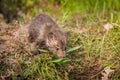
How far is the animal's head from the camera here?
6465 millimetres

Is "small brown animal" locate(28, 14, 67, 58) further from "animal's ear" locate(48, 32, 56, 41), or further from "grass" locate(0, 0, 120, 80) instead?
"grass" locate(0, 0, 120, 80)

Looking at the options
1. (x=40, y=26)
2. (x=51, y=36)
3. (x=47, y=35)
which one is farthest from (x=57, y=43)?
(x=40, y=26)

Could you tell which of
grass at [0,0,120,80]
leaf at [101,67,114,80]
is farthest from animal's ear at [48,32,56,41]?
leaf at [101,67,114,80]

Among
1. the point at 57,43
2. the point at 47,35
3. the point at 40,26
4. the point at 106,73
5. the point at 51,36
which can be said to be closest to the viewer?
the point at 106,73

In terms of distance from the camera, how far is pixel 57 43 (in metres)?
6.55

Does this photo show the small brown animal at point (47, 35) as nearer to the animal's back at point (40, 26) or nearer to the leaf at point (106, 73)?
the animal's back at point (40, 26)

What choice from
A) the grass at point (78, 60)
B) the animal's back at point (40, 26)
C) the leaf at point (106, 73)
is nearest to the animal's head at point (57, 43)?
the grass at point (78, 60)

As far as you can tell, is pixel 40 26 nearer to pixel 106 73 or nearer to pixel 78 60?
pixel 78 60

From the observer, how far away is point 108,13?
28.1ft

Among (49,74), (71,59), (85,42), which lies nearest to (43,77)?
(49,74)

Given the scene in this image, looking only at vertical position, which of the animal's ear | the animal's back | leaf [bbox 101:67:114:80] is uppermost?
the animal's back

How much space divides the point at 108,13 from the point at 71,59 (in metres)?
2.25

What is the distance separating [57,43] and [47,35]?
34cm

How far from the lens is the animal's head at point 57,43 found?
6465 mm
